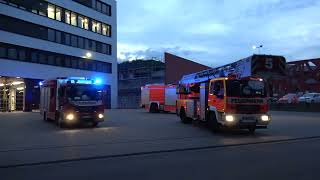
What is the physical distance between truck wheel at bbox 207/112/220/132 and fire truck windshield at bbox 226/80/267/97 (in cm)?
188

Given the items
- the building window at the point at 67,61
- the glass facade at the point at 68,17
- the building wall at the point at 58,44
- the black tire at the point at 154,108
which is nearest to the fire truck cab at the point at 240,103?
the black tire at the point at 154,108

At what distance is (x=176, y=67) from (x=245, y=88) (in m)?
57.1

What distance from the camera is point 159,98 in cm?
4838

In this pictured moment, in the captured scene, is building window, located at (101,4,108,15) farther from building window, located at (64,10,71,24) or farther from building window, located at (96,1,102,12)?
building window, located at (64,10,71,24)

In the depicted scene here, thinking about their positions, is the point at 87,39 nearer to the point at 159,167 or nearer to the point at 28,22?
the point at 28,22

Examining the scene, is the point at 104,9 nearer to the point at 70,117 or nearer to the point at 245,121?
the point at 70,117

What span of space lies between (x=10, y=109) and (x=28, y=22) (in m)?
11.5

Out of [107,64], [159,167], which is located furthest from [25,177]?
[107,64]

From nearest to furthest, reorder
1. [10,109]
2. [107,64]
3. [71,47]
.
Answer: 1. [10,109]
2. [71,47]
3. [107,64]

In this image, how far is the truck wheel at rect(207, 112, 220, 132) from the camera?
2223 centimetres

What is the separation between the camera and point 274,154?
14.2m

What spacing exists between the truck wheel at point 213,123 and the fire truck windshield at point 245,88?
188cm

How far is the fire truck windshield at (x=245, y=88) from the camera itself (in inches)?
823

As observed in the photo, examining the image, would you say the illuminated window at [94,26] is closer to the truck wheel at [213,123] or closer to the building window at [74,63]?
the building window at [74,63]
